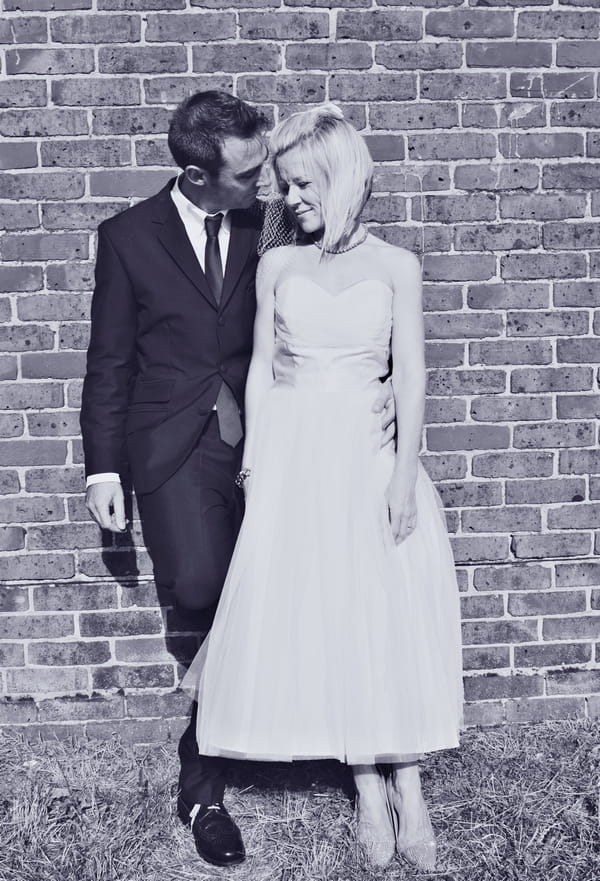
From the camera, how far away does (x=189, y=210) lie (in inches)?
125

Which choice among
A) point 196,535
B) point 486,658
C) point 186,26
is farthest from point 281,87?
point 486,658

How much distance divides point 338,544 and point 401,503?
232mm

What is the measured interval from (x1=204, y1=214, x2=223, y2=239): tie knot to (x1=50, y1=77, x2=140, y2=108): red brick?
2.06ft

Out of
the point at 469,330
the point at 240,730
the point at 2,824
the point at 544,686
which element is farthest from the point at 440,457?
the point at 2,824

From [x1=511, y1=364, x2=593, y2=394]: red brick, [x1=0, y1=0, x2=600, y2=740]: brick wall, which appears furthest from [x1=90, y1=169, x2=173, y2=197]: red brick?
[x1=511, y1=364, x2=593, y2=394]: red brick

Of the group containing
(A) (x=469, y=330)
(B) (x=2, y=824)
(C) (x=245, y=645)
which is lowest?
(B) (x=2, y=824)

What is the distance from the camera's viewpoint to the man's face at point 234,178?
10.1 ft

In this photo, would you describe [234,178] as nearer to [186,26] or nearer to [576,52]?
[186,26]

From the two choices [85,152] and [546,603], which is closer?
[85,152]

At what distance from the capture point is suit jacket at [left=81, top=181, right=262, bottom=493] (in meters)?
3.07

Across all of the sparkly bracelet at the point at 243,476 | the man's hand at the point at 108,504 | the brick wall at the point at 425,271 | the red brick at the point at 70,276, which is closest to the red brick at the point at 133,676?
the brick wall at the point at 425,271

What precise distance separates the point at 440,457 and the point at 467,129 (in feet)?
3.98

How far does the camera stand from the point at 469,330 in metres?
3.52

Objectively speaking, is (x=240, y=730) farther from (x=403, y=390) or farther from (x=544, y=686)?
(x=544, y=686)
